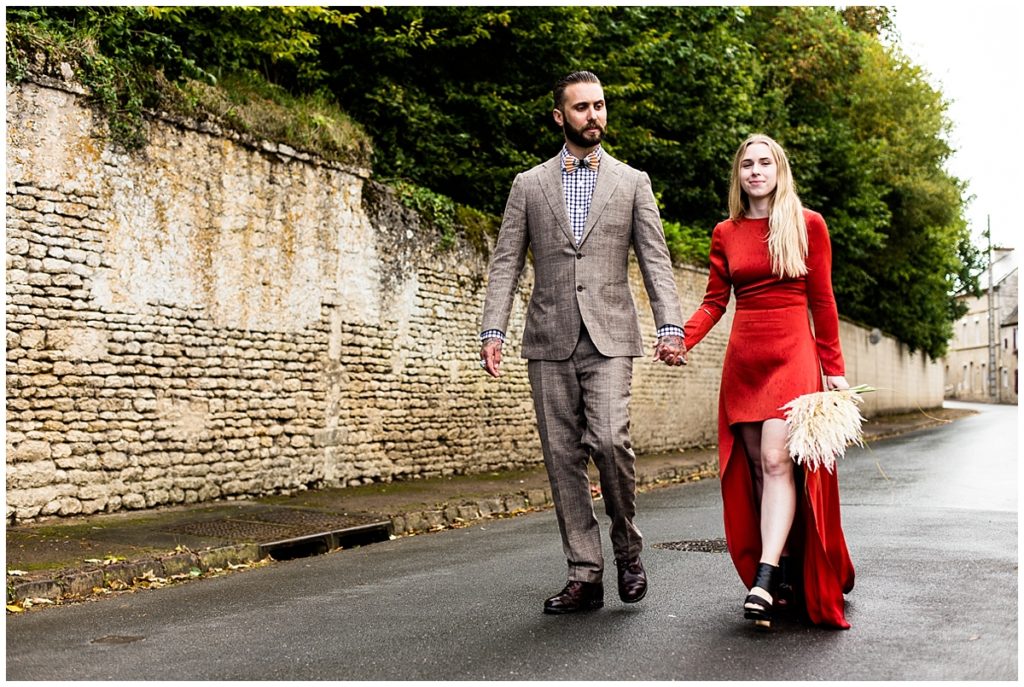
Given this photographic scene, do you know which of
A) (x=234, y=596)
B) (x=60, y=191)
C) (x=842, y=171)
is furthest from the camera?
(x=842, y=171)

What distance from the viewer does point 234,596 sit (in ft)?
20.1

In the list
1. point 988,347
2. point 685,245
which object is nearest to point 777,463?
point 685,245

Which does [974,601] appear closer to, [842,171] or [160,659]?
[160,659]

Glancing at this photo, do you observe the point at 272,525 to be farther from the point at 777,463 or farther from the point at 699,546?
the point at 777,463

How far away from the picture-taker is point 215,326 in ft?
34.1

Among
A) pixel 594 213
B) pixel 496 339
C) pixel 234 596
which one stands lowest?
pixel 234 596

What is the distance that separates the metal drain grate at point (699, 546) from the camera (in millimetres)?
7109

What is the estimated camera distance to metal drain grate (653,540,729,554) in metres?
7.11

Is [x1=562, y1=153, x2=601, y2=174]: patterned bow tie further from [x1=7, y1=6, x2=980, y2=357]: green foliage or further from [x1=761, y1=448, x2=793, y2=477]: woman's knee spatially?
[x1=7, y1=6, x2=980, y2=357]: green foliage

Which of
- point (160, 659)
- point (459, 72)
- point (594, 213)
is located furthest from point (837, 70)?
point (160, 659)

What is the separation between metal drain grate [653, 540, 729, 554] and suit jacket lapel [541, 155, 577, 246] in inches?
111

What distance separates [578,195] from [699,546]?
3117mm

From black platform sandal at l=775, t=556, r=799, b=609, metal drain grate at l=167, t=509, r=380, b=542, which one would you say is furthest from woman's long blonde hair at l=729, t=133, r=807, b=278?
metal drain grate at l=167, t=509, r=380, b=542

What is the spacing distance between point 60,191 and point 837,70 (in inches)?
875
